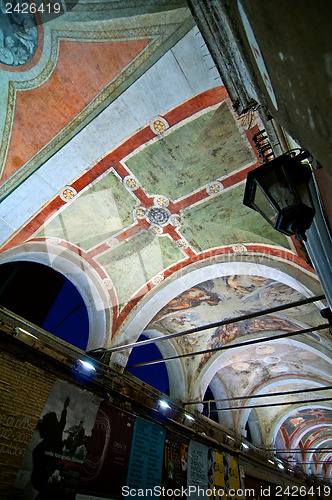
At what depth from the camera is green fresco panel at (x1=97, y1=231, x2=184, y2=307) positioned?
706cm

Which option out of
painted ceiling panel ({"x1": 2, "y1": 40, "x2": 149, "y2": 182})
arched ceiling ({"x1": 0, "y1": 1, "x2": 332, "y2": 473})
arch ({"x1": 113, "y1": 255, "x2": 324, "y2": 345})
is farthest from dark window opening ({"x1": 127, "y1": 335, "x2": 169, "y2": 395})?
painted ceiling panel ({"x1": 2, "y1": 40, "x2": 149, "y2": 182})

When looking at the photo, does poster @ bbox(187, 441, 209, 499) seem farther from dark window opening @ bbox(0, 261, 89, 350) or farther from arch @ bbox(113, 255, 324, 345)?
dark window opening @ bbox(0, 261, 89, 350)

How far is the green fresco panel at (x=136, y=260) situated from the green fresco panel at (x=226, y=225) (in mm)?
739

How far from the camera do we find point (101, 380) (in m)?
6.00

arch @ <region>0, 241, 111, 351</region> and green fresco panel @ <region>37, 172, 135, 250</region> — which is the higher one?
green fresco panel @ <region>37, 172, 135, 250</region>

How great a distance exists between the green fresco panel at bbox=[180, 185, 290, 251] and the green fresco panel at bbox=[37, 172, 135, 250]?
1.56m

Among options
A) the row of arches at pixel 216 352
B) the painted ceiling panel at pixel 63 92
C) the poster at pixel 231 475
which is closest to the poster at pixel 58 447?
the row of arches at pixel 216 352

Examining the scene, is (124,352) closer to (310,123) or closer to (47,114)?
(47,114)

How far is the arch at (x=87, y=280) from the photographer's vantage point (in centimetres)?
662

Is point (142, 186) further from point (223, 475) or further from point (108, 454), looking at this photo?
point (223, 475)

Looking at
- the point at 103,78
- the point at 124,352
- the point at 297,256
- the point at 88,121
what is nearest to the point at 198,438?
the point at 124,352

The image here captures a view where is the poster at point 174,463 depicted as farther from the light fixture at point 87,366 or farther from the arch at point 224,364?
the light fixture at point 87,366

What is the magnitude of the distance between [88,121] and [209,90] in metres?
2.17

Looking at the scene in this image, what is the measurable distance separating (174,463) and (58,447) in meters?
3.78
